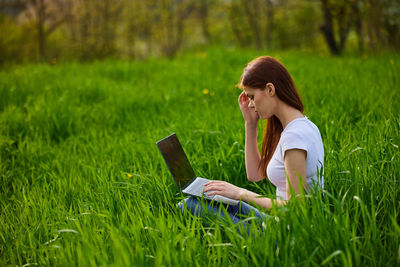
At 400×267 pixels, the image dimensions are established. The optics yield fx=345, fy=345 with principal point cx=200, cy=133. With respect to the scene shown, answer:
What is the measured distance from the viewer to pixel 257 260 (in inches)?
65.6

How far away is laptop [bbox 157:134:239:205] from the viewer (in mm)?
2209

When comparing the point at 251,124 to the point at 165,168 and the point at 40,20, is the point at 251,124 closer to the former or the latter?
the point at 165,168

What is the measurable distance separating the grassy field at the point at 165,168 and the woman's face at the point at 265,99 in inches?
22.6

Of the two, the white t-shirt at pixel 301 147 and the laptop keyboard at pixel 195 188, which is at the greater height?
the white t-shirt at pixel 301 147

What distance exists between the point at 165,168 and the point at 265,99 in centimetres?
124

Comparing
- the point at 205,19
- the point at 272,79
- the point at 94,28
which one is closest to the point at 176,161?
the point at 272,79

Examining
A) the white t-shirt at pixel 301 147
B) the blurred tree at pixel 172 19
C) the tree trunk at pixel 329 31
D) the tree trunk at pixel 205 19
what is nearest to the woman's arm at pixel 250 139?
the white t-shirt at pixel 301 147

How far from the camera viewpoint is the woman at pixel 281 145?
1.81 metres

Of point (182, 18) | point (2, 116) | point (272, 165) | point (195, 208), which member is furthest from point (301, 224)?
point (182, 18)

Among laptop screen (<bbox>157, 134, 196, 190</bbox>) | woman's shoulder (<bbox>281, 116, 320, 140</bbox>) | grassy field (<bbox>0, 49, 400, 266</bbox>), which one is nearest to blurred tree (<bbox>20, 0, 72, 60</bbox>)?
grassy field (<bbox>0, 49, 400, 266</bbox>)

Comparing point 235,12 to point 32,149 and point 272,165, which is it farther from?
point 272,165

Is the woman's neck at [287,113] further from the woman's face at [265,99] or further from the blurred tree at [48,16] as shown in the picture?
the blurred tree at [48,16]

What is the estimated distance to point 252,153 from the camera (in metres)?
2.44

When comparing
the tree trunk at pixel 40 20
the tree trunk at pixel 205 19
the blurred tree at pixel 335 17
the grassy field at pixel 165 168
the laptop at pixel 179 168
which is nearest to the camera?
the grassy field at pixel 165 168
